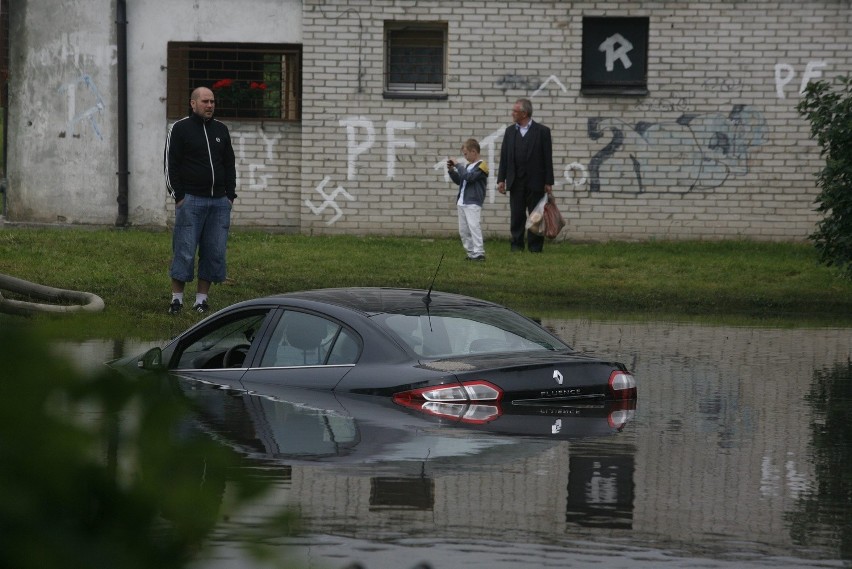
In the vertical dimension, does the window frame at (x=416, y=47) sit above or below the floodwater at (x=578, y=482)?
above

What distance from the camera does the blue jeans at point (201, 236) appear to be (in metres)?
14.3

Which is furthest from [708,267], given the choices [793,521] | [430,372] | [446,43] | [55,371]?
[55,371]

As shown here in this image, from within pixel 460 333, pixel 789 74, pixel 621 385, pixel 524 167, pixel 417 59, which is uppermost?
pixel 417 59

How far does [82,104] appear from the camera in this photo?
23.3 meters

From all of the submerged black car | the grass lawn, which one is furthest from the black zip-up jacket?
the submerged black car

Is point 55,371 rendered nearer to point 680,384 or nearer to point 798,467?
point 798,467

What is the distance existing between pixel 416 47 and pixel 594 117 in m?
2.94

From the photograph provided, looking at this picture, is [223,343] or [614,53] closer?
[223,343]

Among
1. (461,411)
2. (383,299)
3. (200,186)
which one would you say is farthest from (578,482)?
(200,186)

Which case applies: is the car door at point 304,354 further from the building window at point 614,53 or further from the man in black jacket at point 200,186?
the building window at point 614,53

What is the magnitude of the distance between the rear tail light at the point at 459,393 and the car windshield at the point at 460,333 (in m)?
0.35

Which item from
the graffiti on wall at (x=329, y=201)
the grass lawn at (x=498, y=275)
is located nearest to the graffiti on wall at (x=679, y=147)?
the grass lawn at (x=498, y=275)

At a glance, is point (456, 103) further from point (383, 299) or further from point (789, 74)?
point (383, 299)

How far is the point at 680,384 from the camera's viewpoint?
1113cm
